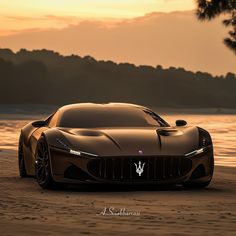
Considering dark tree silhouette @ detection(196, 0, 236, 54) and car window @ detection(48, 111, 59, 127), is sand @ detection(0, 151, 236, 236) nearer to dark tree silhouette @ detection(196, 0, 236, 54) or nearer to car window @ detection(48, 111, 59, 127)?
car window @ detection(48, 111, 59, 127)

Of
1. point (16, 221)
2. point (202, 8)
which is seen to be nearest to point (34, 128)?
point (16, 221)

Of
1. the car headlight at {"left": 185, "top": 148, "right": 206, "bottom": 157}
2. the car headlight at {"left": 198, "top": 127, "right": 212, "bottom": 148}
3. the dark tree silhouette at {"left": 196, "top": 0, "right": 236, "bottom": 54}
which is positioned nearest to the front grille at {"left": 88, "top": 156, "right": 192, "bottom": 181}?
the car headlight at {"left": 185, "top": 148, "right": 206, "bottom": 157}

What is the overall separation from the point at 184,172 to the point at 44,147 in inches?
78.8

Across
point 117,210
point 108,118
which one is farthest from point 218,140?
point 117,210

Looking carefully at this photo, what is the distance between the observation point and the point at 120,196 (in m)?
10.7

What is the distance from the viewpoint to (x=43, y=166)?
38.7 ft

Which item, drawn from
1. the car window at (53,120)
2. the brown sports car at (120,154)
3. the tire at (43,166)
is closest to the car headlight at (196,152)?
the brown sports car at (120,154)

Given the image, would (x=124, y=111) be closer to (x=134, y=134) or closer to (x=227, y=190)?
(x=134, y=134)

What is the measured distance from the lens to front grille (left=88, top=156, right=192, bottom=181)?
1113 centimetres

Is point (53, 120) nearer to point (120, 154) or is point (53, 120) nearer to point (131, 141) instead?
point (131, 141)

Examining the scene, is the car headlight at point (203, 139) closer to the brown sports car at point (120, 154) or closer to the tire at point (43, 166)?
the brown sports car at point (120, 154)

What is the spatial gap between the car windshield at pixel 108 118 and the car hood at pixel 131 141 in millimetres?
340

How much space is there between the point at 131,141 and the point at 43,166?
1360 millimetres

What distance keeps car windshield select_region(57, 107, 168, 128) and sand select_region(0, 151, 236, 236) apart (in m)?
0.94
